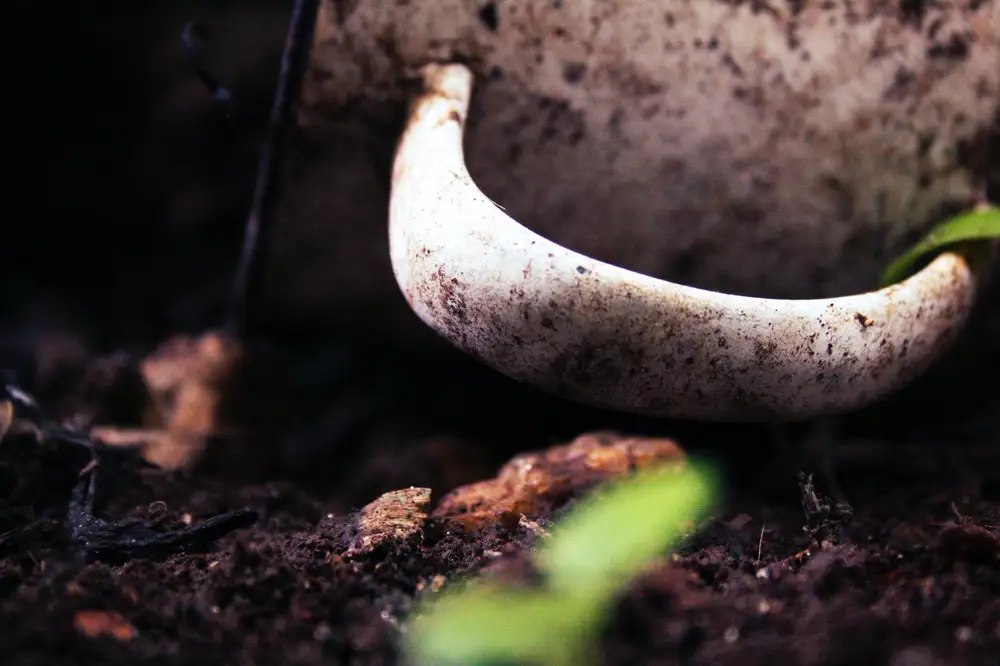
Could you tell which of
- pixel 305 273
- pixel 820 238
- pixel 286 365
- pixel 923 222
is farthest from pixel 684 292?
pixel 286 365

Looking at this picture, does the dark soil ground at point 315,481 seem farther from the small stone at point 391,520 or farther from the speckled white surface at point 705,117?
the speckled white surface at point 705,117

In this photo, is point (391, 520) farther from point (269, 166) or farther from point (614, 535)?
point (269, 166)

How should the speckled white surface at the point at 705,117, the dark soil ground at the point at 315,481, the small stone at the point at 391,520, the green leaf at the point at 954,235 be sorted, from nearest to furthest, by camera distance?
the dark soil ground at the point at 315,481 < the small stone at the point at 391,520 < the green leaf at the point at 954,235 < the speckled white surface at the point at 705,117

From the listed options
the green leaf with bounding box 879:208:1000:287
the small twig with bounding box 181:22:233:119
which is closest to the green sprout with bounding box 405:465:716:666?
the green leaf with bounding box 879:208:1000:287

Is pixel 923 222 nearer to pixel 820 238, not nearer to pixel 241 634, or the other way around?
pixel 820 238

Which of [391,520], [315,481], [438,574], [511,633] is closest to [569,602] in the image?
[511,633]

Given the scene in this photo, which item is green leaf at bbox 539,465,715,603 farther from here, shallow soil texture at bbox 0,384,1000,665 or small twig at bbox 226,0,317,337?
small twig at bbox 226,0,317,337

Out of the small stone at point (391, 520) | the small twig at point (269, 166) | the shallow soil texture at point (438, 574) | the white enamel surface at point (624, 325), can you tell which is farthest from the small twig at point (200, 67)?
the small stone at point (391, 520)
